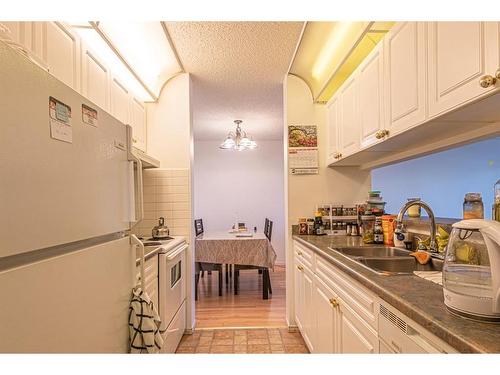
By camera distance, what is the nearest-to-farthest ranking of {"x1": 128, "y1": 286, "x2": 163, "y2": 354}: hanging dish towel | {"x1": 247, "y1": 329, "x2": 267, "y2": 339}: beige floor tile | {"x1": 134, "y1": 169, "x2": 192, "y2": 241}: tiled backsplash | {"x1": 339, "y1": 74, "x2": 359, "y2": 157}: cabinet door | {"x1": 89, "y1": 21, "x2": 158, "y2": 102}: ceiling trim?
1. {"x1": 128, "y1": 286, "x2": 163, "y2": 354}: hanging dish towel
2. {"x1": 89, "y1": 21, "x2": 158, "y2": 102}: ceiling trim
3. {"x1": 339, "y1": 74, "x2": 359, "y2": 157}: cabinet door
4. {"x1": 247, "y1": 329, "x2": 267, "y2": 339}: beige floor tile
5. {"x1": 134, "y1": 169, "x2": 192, "y2": 241}: tiled backsplash

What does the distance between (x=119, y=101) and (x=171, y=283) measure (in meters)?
1.48

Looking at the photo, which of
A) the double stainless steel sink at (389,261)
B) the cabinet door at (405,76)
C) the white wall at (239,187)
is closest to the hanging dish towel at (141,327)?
the double stainless steel sink at (389,261)

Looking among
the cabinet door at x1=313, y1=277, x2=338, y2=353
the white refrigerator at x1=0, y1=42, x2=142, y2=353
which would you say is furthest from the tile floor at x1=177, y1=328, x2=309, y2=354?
the white refrigerator at x1=0, y1=42, x2=142, y2=353

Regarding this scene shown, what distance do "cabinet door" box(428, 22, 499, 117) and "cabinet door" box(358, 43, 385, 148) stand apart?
1.60 feet

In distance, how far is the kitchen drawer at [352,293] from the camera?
113 cm

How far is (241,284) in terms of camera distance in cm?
433

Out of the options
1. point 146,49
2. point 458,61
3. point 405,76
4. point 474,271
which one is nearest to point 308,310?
point 474,271

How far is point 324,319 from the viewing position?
1.76 metres

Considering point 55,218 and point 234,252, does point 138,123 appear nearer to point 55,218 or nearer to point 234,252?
point 234,252

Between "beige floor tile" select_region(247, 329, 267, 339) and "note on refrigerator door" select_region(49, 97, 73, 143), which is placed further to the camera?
"beige floor tile" select_region(247, 329, 267, 339)

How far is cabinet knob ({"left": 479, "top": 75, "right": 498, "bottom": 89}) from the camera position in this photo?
36.2 inches

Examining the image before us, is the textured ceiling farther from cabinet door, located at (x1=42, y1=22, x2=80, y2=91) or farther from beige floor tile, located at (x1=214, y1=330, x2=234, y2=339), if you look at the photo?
beige floor tile, located at (x1=214, y1=330, x2=234, y2=339)

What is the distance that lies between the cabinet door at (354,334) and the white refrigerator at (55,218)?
97 cm
